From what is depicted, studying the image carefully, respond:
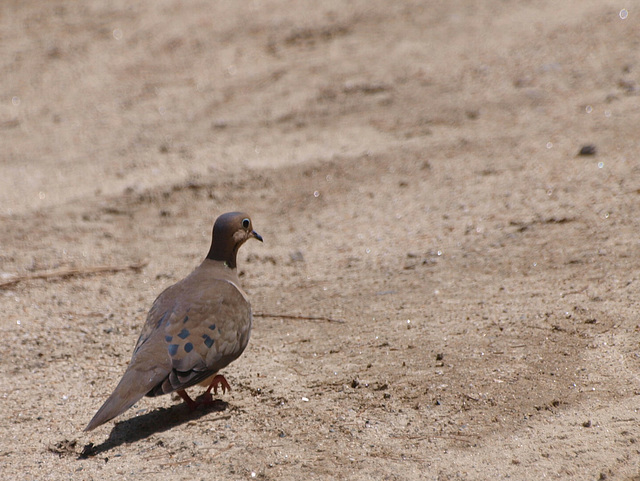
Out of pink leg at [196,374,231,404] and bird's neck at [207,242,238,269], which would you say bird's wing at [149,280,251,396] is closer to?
pink leg at [196,374,231,404]

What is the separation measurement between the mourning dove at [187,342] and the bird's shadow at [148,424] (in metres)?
0.06

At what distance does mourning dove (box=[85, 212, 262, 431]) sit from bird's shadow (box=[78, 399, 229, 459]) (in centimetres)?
6

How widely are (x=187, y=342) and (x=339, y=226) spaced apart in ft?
8.54

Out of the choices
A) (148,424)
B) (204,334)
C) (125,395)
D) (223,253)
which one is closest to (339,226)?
(223,253)

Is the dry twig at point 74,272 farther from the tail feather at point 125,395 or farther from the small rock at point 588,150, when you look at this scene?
the small rock at point 588,150

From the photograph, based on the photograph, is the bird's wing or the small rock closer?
the bird's wing

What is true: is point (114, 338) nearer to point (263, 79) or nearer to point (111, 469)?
point (111, 469)

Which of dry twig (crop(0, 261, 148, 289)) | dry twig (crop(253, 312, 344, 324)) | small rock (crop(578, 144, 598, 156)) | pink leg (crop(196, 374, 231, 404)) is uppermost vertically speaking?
dry twig (crop(0, 261, 148, 289))

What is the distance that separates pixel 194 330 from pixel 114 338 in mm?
1240

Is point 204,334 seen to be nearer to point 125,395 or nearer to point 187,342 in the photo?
point 187,342

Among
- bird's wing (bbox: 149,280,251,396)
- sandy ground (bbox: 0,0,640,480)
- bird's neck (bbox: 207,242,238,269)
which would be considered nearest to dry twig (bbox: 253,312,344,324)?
sandy ground (bbox: 0,0,640,480)

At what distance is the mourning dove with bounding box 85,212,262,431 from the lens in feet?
11.9

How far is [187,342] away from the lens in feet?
12.5

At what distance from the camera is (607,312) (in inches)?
176
